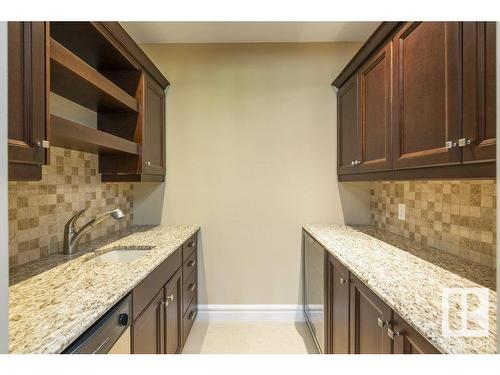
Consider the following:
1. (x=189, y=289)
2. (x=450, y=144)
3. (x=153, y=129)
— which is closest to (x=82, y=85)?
(x=153, y=129)

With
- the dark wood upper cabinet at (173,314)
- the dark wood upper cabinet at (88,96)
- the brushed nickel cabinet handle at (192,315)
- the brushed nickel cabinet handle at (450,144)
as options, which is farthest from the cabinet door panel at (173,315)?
the brushed nickel cabinet handle at (450,144)

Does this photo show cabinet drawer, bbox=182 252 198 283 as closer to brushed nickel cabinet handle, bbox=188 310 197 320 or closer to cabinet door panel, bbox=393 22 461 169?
brushed nickel cabinet handle, bbox=188 310 197 320

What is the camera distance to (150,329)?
143 centimetres

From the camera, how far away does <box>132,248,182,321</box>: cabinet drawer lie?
1234 millimetres

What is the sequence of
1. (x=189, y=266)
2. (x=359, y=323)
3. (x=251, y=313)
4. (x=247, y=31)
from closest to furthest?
(x=359, y=323), (x=189, y=266), (x=247, y=31), (x=251, y=313)

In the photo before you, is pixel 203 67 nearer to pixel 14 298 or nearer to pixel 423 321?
pixel 14 298

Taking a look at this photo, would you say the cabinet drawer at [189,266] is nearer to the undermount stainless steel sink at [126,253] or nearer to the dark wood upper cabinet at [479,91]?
the undermount stainless steel sink at [126,253]

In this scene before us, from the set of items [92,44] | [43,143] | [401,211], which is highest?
[92,44]

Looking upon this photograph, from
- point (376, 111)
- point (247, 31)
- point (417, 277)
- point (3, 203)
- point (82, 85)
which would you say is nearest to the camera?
point (3, 203)

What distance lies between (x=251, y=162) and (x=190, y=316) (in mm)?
1442

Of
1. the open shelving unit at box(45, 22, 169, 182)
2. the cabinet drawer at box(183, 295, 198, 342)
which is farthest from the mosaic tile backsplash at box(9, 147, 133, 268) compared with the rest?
the cabinet drawer at box(183, 295, 198, 342)

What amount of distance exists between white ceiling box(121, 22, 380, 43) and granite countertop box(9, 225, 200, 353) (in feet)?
6.04

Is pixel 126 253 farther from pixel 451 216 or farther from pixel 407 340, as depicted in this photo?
pixel 451 216
